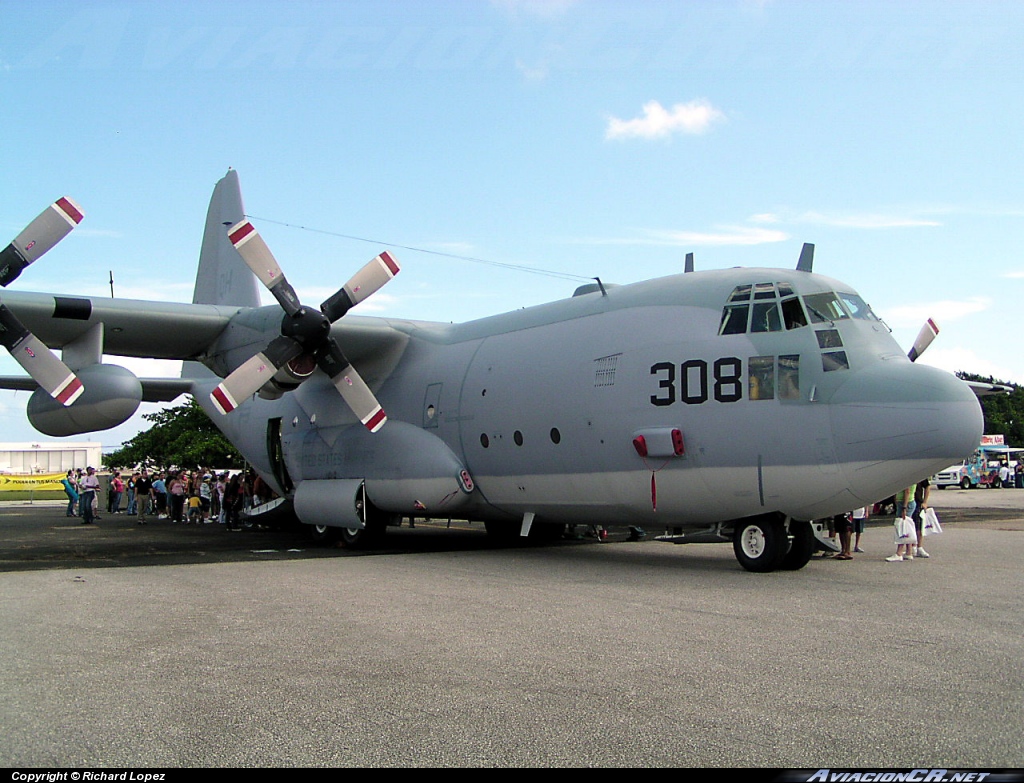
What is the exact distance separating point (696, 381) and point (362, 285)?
589cm

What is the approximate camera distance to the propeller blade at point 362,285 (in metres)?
14.5

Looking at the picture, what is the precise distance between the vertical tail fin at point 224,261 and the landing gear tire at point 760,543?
12.7 meters

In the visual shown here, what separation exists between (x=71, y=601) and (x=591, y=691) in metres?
5.98

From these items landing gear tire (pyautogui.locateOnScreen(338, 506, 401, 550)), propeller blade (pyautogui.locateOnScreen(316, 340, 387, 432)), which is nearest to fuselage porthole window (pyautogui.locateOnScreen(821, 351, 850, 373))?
propeller blade (pyautogui.locateOnScreen(316, 340, 387, 432))

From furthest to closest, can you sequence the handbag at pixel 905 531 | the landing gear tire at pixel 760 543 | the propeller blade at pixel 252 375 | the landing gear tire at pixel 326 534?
the landing gear tire at pixel 326 534, the propeller blade at pixel 252 375, the handbag at pixel 905 531, the landing gear tire at pixel 760 543

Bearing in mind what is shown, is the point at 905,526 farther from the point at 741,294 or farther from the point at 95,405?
the point at 95,405

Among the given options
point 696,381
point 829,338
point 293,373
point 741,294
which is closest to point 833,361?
point 829,338

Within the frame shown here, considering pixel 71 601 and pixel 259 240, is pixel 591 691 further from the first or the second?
pixel 259 240

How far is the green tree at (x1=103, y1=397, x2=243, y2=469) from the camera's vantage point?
54188 millimetres

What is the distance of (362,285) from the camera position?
48.1 ft

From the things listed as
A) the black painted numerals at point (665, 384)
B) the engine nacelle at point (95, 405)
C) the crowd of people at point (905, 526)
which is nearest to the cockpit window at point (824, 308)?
the black painted numerals at point (665, 384)

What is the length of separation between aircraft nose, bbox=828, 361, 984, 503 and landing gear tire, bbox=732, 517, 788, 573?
4.15ft

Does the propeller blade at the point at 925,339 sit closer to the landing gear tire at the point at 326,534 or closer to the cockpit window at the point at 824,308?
the cockpit window at the point at 824,308

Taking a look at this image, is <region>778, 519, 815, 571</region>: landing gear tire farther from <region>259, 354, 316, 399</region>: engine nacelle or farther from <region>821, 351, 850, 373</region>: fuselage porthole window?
<region>259, 354, 316, 399</region>: engine nacelle
